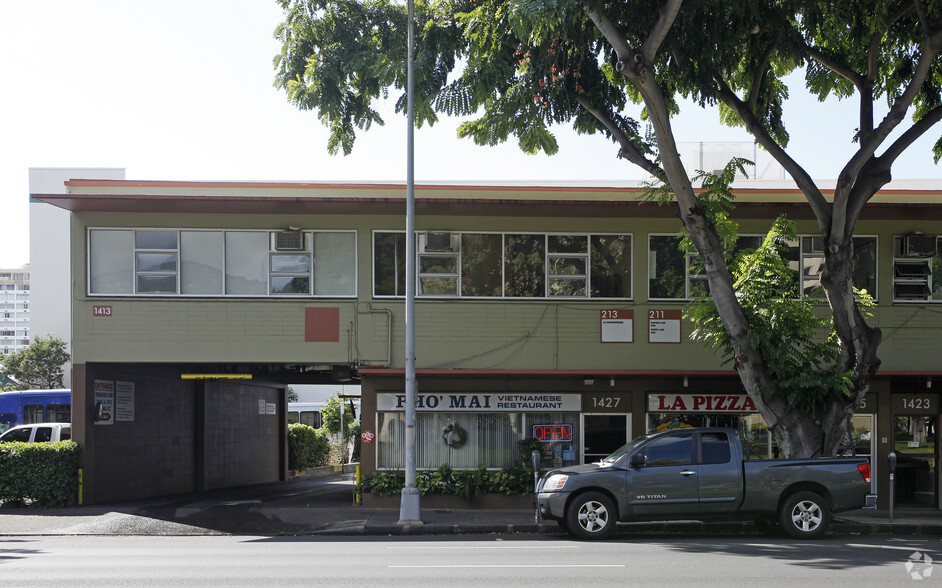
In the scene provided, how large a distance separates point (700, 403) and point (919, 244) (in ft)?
18.0

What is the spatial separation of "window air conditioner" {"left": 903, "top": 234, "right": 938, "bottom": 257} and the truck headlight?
9.68 metres

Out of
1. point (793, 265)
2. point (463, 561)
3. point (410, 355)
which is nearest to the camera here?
point (463, 561)

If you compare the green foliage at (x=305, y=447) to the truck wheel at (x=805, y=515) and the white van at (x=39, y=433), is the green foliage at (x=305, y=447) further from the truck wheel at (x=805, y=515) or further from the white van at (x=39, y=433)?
the truck wheel at (x=805, y=515)

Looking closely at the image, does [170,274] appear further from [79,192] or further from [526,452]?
[526,452]

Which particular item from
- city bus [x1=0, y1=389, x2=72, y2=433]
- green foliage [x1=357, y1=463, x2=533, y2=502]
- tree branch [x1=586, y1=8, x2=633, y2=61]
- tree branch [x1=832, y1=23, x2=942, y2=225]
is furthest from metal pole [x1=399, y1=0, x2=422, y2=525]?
city bus [x1=0, y1=389, x2=72, y2=433]

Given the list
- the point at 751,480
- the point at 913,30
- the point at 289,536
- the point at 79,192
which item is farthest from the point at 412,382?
the point at 913,30

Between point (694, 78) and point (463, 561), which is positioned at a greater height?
point (694, 78)

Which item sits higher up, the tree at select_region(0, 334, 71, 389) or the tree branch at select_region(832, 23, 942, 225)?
the tree branch at select_region(832, 23, 942, 225)

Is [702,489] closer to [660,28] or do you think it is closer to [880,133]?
[880,133]

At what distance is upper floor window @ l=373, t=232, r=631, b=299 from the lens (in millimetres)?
18219

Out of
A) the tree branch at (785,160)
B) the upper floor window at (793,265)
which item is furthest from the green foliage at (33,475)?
the tree branch at (785,160)

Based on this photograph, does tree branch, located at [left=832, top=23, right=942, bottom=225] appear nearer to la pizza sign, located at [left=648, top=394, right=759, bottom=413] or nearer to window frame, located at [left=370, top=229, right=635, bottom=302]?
window frame, located at [left=370, top=229, right=635, bottom=302]

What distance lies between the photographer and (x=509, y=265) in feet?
60.0

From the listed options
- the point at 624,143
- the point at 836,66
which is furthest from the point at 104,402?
the point at 836,66
